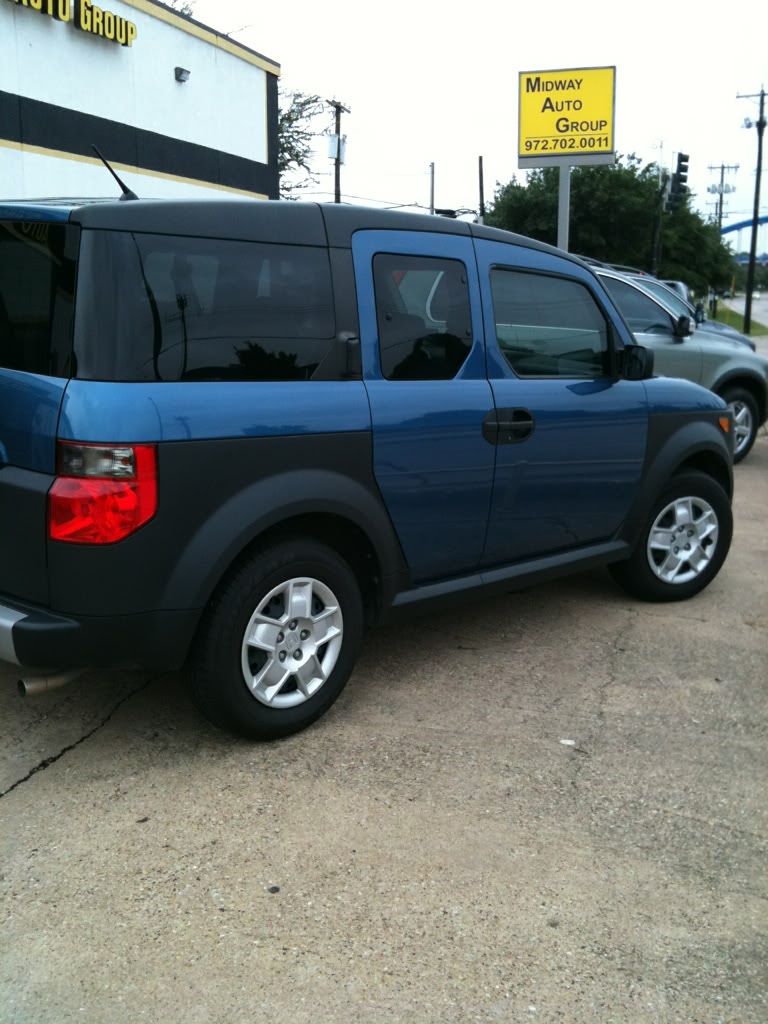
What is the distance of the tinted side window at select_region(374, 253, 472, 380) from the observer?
12.3 ft

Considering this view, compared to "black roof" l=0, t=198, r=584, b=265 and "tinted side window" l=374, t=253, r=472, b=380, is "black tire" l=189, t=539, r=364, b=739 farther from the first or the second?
"black roof" l=0, t=198, r=584, b=265

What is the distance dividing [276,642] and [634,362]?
92.4 inches

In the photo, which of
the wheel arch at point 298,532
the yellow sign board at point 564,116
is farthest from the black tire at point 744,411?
the wheel arch at point 298,532

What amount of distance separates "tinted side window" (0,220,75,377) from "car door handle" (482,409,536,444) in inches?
68.0

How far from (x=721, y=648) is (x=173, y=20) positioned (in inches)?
613

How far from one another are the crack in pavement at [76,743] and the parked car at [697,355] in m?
6.11

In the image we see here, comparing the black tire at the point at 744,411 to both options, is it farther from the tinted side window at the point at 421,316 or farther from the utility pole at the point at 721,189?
the utility pole at the point at 721,189

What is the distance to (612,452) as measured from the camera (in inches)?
185

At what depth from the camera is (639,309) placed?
9.42m

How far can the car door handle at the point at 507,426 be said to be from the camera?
4.07m

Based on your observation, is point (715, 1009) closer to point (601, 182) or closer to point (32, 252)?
point (32, 252)

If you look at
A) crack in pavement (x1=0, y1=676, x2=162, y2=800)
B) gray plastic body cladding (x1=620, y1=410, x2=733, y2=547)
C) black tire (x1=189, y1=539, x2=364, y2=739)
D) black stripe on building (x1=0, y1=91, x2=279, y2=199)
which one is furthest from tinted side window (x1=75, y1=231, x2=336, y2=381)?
black stripe on building (x1=0, y1=91, x2=279, y2=199)

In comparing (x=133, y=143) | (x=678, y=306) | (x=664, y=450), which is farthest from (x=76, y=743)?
(x=133, y=143)

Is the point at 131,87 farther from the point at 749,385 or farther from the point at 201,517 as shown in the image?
the point at 201,517
